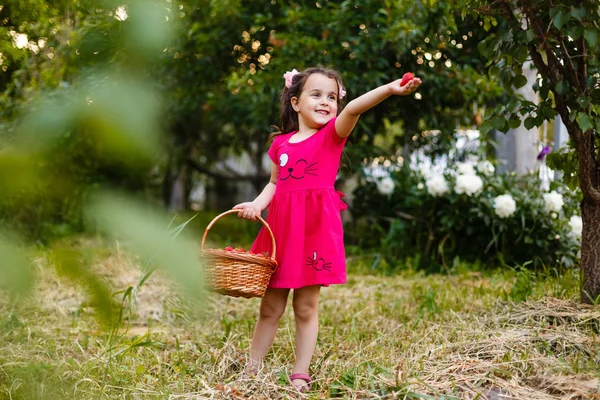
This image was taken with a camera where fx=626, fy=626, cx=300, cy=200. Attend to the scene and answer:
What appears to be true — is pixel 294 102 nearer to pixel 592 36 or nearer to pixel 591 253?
pixel 592 36

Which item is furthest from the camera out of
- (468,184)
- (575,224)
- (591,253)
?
(468,184)

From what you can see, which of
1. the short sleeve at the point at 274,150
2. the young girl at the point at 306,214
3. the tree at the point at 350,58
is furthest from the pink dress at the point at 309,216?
the tree at the point at 350,58

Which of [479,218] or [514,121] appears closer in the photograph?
[514,121]

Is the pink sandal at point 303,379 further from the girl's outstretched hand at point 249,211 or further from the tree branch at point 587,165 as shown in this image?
the tree branch at point 587,165

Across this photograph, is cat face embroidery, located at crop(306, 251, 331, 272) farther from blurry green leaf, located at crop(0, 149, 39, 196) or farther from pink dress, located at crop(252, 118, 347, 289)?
blurry green leaf, located at crop(0, 149, 39, 196)

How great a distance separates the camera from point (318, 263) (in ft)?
6.63

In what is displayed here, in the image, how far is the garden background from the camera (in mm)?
409

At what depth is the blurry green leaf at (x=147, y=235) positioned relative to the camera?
38cm

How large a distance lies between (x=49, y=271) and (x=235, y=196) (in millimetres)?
8844

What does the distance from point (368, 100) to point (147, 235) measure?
5.15ft

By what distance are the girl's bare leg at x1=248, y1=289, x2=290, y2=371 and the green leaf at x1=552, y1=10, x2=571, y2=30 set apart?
1240 millimetres

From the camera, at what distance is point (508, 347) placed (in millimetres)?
2184

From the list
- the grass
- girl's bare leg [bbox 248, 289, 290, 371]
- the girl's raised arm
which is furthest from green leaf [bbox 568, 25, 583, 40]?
girl's bare leg [bbox 248, 289, 290, 371]

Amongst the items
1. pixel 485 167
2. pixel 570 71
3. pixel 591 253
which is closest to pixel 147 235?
pixel 570 71
